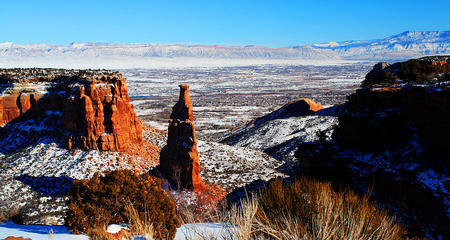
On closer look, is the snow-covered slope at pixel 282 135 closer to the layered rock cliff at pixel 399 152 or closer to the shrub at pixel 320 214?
the layered rock cliff at pixel 399 152

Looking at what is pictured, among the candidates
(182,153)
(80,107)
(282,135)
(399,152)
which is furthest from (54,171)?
(282,135)

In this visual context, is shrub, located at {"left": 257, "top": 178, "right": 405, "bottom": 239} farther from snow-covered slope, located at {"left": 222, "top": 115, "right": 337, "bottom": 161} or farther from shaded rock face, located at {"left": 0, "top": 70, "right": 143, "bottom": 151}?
snow-covered slope, located at {"left": 222, "top": 115, "right": 337, "bottom": 161}

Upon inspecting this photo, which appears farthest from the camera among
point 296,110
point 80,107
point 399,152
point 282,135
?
A: point 296,110

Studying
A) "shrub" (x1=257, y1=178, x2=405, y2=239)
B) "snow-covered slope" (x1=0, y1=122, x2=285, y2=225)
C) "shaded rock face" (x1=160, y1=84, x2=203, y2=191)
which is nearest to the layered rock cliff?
"shrub" (x1=257, y1=178, x2=405, y2=239)

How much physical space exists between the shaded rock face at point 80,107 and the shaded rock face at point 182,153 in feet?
17.7

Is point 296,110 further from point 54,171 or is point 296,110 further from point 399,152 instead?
point 54,171

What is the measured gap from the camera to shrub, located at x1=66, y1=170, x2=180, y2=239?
11.0 metres

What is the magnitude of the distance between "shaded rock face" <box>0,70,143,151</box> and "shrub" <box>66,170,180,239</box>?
14231 mm

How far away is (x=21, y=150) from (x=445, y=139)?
30.9 meters

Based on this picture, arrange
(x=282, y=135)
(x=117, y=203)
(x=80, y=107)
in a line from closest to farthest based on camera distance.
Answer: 1. (x=117, y=203)
2. (x=80, y=107)
3. (x=282, y=135)

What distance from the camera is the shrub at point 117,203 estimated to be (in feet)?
36.2

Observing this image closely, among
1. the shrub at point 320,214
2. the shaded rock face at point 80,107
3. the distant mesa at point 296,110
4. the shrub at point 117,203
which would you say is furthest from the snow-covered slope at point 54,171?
the distant mesa at point 296,110

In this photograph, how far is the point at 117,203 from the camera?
12.1m

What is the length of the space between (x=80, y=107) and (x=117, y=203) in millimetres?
17062
